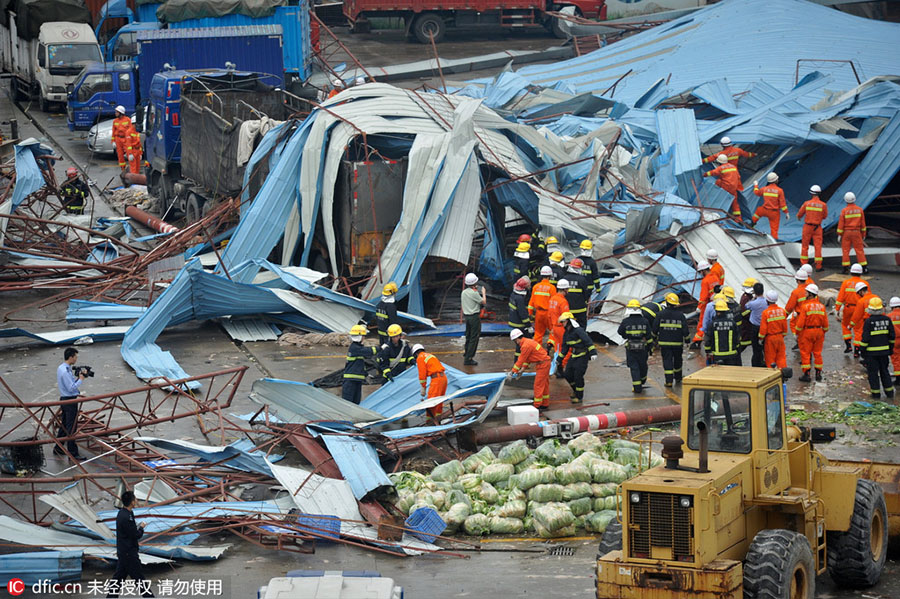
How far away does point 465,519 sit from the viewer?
11555 mm

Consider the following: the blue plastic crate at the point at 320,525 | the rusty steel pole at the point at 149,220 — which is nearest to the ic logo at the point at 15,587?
the blue plastic crate at the point at 320,525

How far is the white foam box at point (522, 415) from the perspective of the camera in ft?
44.9

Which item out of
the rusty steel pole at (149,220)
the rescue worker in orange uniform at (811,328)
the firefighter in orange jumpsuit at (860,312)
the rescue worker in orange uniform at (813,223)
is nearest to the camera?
the rescue worker in orange uniform at (811,328)

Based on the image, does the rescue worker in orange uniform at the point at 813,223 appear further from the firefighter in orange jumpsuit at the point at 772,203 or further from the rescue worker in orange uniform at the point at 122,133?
the rescue worker in orange uniform at the point at 122,133

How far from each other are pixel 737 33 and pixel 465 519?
20.9m

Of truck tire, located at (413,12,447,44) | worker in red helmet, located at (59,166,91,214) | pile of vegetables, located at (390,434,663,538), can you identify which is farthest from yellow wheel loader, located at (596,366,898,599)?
truck tire, located at (413,12,447,44)

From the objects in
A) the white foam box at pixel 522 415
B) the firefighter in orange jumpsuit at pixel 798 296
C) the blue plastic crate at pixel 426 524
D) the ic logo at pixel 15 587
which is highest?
the firefighter in orange jumpsuit at pixel 798 296

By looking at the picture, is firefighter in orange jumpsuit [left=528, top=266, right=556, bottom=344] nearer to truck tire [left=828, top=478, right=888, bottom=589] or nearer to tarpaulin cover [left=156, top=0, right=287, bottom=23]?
truck tire [left=828, top=478, right=888, bottom=589]

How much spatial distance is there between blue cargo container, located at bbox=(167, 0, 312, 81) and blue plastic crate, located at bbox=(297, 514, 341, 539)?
22.1 metres

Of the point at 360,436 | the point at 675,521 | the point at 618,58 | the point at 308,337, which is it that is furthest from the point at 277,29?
the point at 675,521

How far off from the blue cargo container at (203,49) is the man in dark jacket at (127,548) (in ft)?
63.1

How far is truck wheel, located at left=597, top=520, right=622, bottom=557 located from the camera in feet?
29.8

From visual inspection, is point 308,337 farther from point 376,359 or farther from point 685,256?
point 685,256

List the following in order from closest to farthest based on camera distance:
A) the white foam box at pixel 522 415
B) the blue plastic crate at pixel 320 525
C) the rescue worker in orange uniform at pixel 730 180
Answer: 1. the blue plastic crate at pixel 320 525
2. the white foam box at pixel 522 415
3. the rescue worker in orange uniform at pixel 730 180
